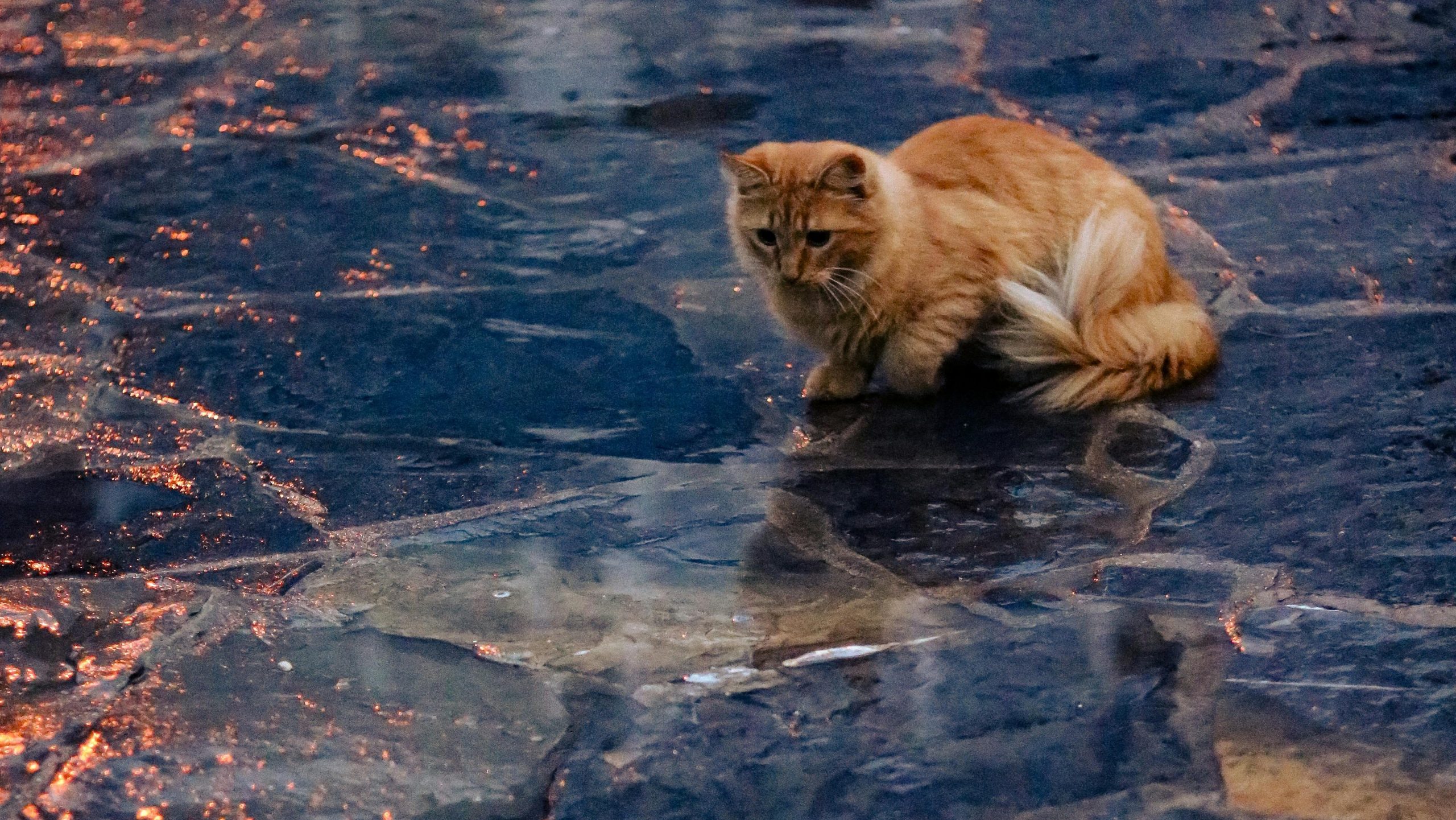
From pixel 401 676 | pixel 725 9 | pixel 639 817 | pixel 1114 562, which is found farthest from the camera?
pixel 725 9

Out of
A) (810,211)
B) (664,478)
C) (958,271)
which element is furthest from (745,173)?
(664,478)

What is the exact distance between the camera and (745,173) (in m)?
3.37

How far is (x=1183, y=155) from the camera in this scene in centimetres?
502

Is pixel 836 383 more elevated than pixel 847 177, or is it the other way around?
pixel 847 177

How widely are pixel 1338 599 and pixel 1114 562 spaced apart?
42 cm

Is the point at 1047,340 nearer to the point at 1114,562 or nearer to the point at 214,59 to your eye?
the point at 1114,562

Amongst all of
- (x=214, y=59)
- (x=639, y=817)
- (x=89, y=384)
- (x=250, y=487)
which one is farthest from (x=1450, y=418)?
(x=214, y=59)

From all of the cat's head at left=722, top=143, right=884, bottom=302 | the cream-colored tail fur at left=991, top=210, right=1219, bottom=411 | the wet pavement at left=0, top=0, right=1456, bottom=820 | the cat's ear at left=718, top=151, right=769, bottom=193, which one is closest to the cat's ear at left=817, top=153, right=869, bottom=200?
the cat's head at left=722, top=143, right=884, bottom=302

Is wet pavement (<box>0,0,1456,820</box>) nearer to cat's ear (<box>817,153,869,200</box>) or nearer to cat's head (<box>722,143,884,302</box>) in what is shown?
cat's head (<box>722,143,884,302</box>)

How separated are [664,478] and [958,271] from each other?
3.15ft

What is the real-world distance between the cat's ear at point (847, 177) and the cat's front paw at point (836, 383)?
502 mm

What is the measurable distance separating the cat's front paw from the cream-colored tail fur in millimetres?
393

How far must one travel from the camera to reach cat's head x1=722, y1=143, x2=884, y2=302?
3.32 m

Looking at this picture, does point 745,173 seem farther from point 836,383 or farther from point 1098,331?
point 1098,331
